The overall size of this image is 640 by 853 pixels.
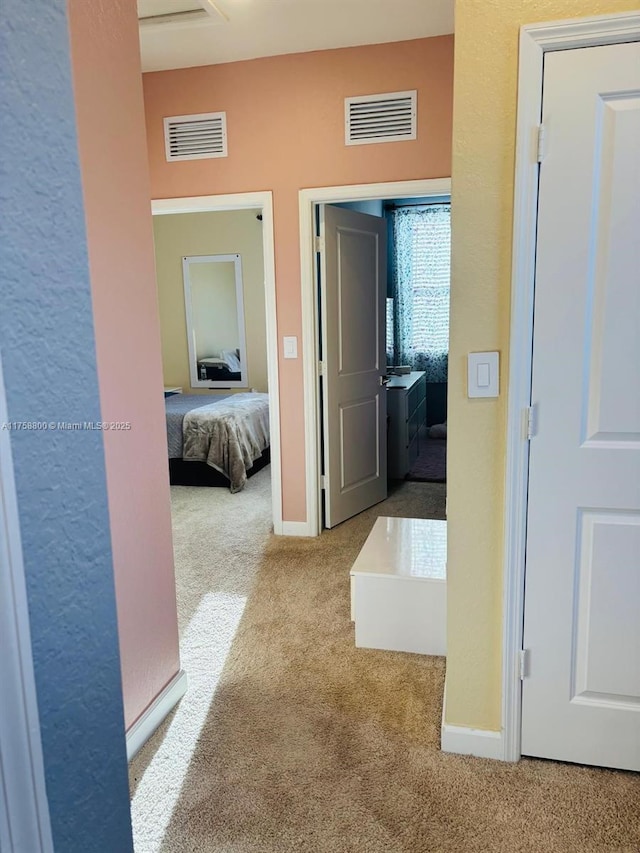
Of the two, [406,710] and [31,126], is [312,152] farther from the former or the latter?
[31,126]

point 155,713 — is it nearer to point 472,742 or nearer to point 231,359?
point 472,742

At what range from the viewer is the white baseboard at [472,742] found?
1875 millimetres

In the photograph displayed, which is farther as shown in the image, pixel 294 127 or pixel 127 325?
pixel 294 127

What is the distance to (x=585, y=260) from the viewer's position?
5.23 ft

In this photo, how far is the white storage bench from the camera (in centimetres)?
240

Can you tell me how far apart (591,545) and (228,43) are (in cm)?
311

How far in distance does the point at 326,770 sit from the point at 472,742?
1.53ft

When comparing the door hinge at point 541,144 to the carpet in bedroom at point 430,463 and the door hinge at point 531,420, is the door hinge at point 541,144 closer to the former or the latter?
the door hinge at point 531,420

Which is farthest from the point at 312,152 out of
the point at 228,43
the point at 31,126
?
the point at 31,126

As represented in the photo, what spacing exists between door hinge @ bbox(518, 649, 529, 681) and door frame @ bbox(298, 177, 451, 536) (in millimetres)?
2136

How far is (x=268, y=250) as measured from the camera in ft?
12.0

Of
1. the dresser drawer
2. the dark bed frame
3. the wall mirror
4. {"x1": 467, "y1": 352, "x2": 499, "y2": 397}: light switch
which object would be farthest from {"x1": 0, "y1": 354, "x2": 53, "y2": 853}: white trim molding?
the wall mirror

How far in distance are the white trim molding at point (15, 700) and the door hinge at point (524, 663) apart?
1.52 m

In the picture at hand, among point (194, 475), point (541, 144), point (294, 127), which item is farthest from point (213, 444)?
point (541, 144)
